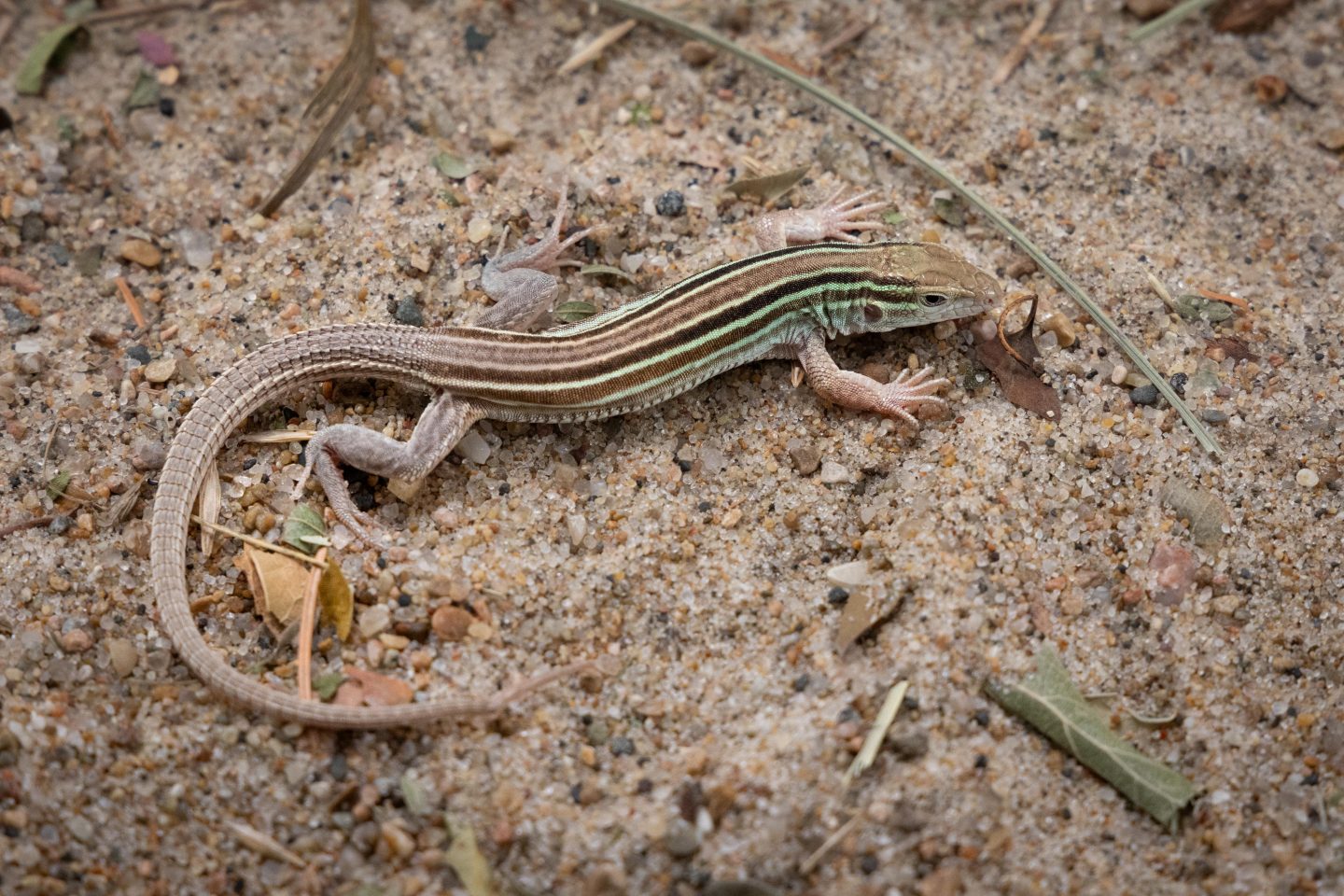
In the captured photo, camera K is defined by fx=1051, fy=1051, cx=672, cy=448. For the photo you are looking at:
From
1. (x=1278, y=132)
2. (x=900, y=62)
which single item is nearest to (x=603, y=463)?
(x=900, y=62)

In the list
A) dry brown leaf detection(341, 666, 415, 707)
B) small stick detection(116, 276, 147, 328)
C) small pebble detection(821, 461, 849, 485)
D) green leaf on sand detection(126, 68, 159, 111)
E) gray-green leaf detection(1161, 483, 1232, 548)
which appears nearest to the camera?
dry brown leaf detection(341, 666, 415, 707)

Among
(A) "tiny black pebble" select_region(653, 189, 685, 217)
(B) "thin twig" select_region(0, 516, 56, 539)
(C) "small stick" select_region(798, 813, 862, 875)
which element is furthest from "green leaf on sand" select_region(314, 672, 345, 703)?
(A) "tiny black pebble" select_region(653, 189, 685, 217)

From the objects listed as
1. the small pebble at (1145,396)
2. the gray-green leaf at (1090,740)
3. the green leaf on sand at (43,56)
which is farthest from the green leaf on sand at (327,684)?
the green leaf on sand at (43,56)

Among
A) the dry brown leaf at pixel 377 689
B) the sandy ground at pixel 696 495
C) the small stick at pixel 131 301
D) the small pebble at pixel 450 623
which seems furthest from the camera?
the small stick at pixel 131 301

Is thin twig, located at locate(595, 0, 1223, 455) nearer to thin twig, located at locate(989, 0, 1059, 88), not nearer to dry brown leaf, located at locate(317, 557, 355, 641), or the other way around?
thin twig, located at locate(989, 0, 1059, 88)

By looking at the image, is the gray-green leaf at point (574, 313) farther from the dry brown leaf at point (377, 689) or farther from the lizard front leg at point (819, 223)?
the dry brown leaf at point (377, 689)

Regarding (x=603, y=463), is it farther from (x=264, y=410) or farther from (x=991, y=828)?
(x=991, y=828)

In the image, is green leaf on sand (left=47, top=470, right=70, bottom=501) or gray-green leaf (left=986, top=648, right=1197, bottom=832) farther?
green leaf on sand (left=47, top=470, right=70, bottom=501)

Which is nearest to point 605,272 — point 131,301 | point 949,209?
point 949,209
